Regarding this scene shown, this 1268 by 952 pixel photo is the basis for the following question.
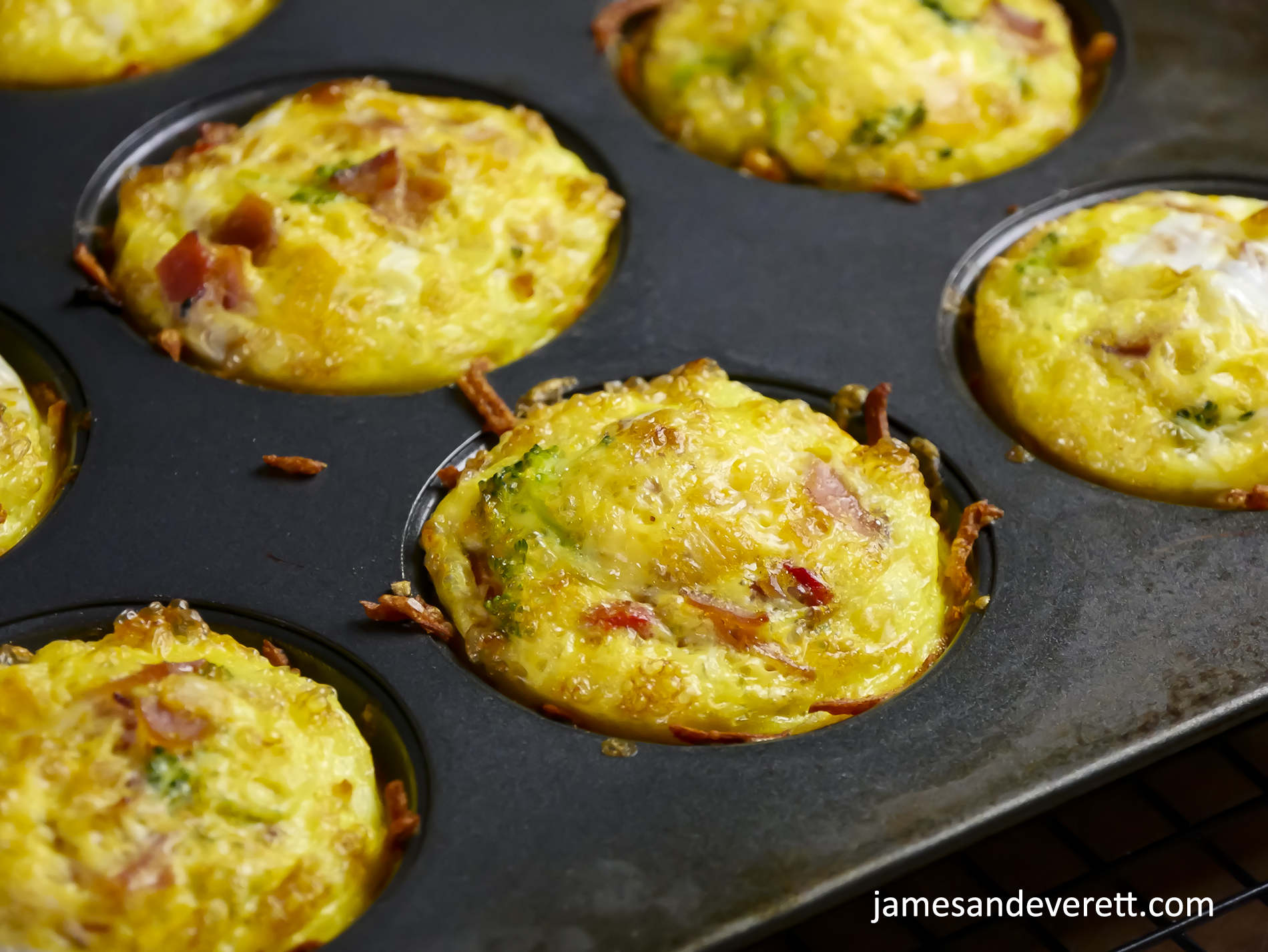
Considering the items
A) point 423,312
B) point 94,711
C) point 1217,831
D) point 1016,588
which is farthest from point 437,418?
point 1217,831

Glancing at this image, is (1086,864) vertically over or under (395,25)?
under

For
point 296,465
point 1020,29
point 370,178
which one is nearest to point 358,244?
point 370,178

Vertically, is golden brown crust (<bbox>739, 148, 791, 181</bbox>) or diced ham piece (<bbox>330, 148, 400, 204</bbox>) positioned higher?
diced ham piece (<bbox>330, 148, 400, 204</bbox>)

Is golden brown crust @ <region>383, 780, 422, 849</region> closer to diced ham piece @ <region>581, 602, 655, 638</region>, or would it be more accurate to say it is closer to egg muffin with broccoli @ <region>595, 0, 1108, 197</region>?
diced ham piece @ <region>581, 602, 655, 638</region>

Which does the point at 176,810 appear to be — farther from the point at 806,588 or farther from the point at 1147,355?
the point at 1147,355

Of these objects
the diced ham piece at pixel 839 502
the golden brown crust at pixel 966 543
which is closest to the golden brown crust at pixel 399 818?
the diced ham piece at pixel 839 502

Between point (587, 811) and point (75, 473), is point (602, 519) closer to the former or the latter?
point (587, 811)

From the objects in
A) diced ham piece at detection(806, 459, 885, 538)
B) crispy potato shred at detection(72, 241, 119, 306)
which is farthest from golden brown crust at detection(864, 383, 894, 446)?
crispy potato shred at detection(72, 241, 119, 306)
